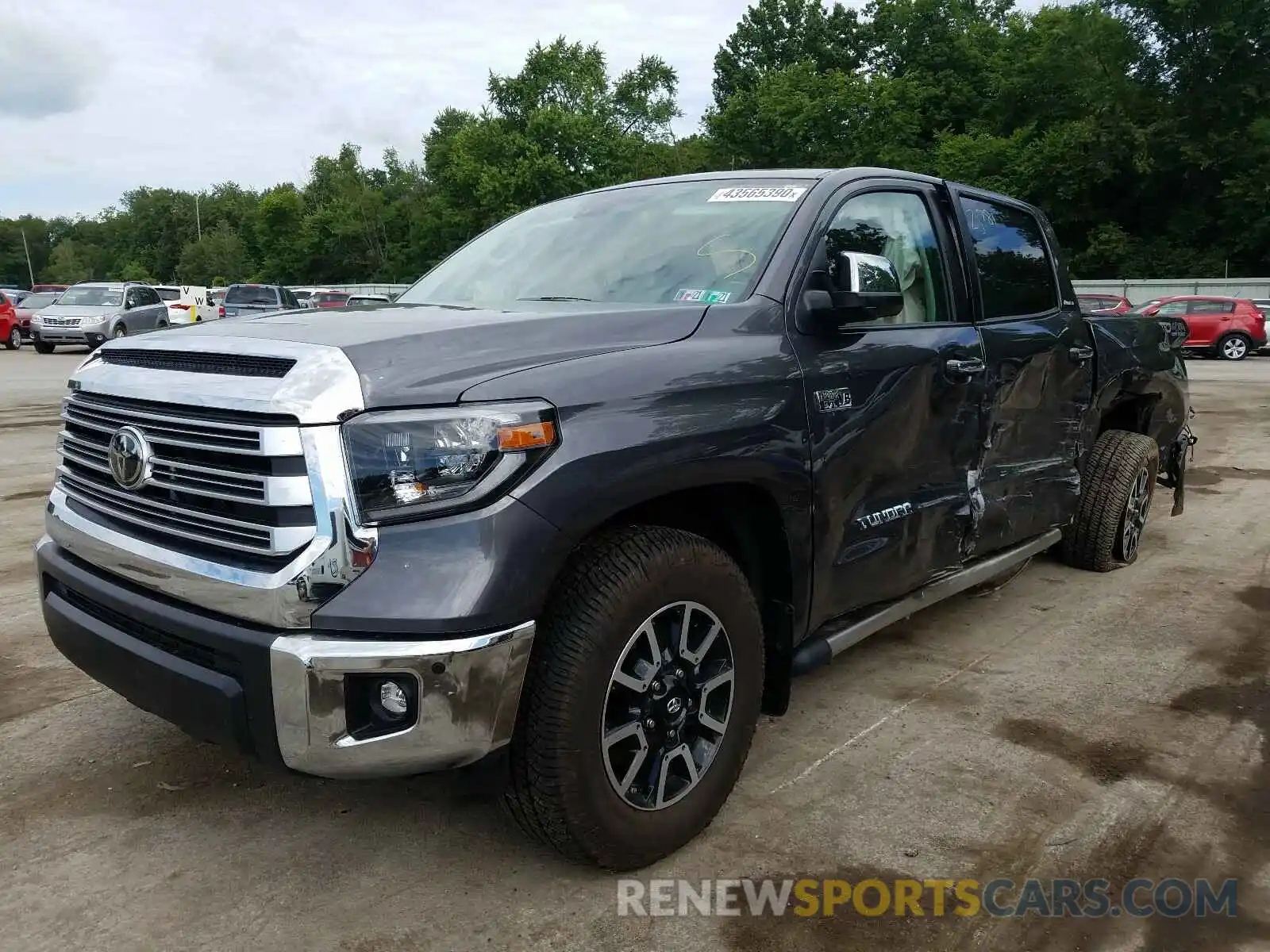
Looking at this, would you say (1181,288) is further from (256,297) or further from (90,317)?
(90,317)

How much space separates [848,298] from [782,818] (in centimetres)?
153

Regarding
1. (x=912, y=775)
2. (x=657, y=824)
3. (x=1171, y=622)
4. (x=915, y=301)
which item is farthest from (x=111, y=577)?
(x=1171, y=622)

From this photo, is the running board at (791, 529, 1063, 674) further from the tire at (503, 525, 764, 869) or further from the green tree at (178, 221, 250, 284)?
the green tree at (178, 221, 250, 284)

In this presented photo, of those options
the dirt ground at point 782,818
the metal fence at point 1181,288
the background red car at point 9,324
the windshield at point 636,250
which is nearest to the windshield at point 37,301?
the background red car at point 9,324

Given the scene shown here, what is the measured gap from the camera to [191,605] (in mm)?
→ 2375

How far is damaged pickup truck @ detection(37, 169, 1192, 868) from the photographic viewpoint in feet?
7.18

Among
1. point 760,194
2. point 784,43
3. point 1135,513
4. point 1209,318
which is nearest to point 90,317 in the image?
point 1135,513

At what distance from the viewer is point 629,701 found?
2.54 m

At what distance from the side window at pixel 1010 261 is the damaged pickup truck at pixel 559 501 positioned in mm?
425

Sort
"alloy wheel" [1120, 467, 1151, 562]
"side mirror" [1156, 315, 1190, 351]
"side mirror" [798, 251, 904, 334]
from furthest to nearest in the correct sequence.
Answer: "side mirror" [1156, 315, 1190, 351], "alloy wheel" [1120, 467, 1151, 562], "side mirror" [798, 251, 904, 334]

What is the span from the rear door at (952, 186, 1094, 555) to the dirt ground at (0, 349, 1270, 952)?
65 cm

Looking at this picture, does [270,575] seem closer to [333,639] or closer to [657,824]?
[333,639]

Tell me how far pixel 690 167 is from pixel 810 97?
1214 centimetres

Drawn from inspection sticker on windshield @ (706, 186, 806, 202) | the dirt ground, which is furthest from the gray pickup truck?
inspection sticker on windshield @ (706, 186, 806, 202)
